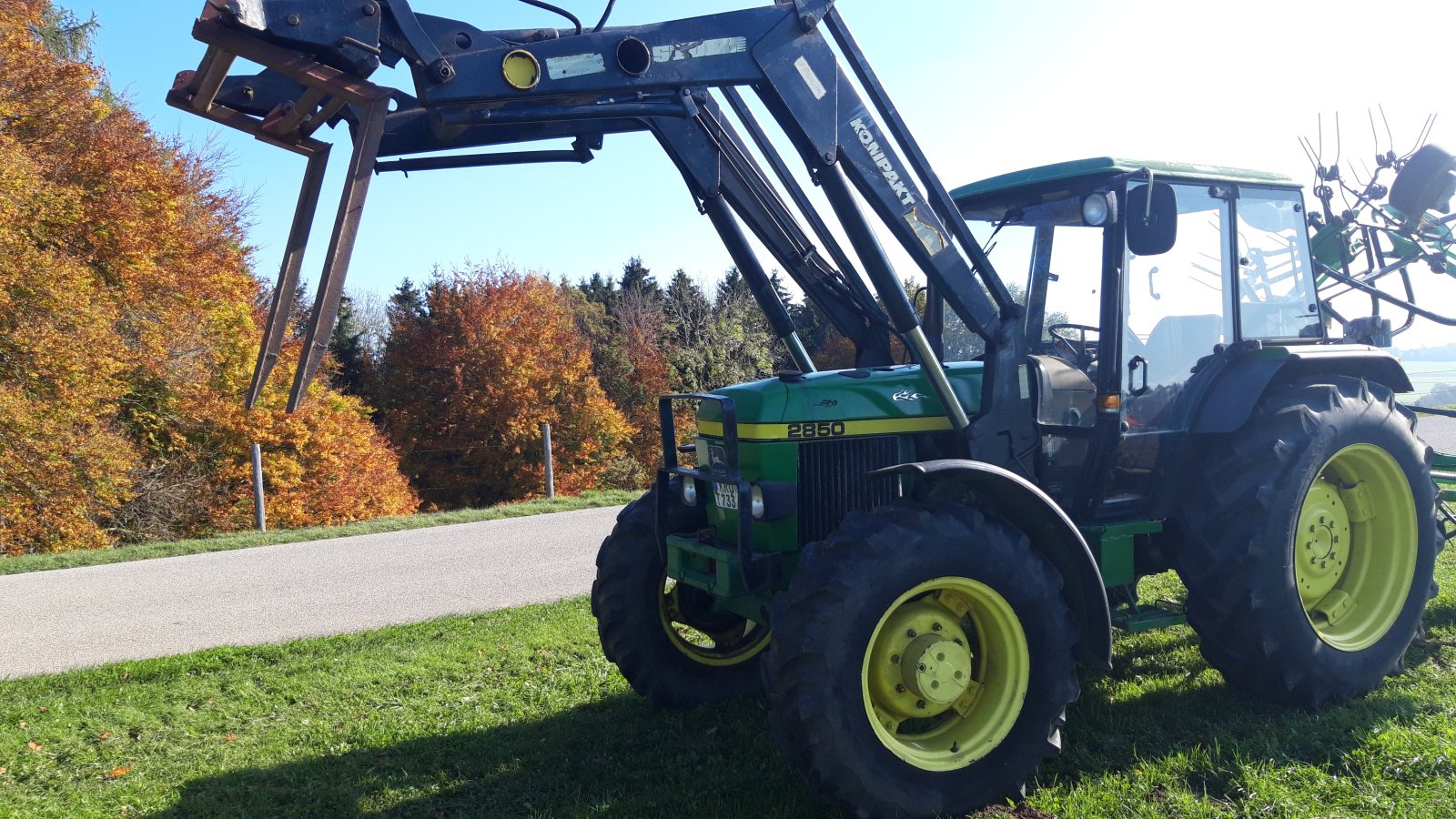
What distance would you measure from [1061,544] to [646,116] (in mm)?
2452

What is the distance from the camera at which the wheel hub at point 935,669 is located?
12.4 ft

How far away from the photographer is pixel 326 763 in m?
4.54

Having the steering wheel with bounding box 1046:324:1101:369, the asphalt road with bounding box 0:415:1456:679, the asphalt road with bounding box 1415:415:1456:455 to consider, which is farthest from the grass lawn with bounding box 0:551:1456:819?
the asphalt road with bounding box 1415:415:1456:455

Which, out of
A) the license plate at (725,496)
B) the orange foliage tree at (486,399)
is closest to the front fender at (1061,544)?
the license plate at (725,496)

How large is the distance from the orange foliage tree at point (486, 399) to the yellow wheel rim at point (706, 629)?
23.6 m

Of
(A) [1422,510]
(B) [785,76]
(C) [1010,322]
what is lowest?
(A) [1422,510]

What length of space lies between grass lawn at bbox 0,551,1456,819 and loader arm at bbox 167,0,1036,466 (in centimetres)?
149

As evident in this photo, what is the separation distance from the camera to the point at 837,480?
4.49 metres

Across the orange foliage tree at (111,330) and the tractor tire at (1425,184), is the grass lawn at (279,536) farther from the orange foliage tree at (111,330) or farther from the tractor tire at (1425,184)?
the tractor tire at (1425,184)

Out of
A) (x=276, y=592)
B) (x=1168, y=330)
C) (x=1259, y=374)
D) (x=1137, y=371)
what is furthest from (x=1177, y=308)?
(x=276, y=592)

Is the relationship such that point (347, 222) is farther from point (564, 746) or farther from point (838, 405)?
point (564, 746)

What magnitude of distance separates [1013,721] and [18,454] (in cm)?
1741

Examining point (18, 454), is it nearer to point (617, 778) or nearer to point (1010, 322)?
point (617, 778)

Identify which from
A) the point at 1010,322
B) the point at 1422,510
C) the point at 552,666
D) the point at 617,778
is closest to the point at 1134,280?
the point at 1010,322
